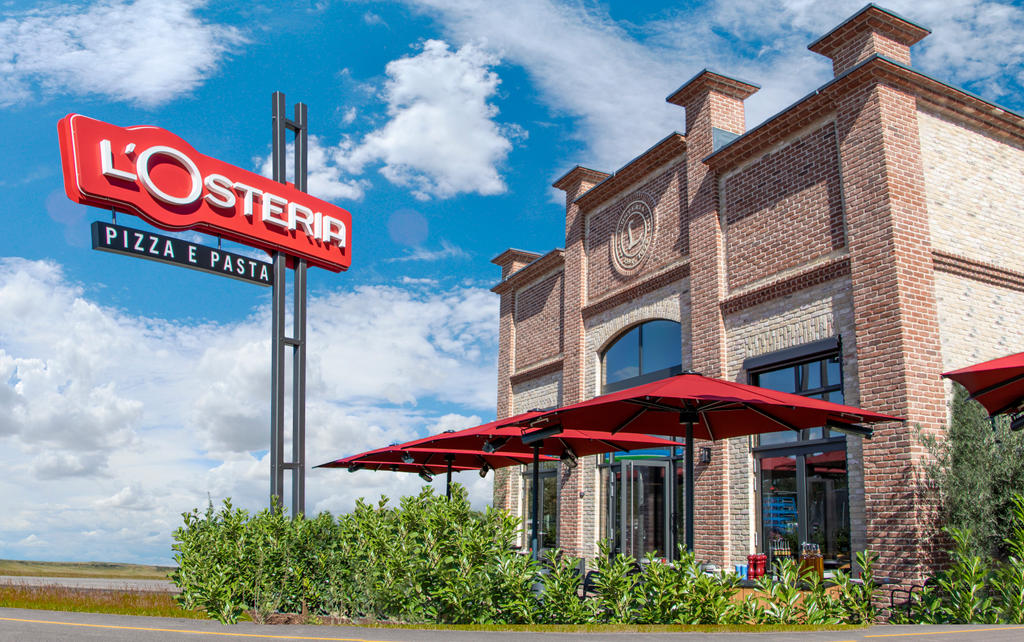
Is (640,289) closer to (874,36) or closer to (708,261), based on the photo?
(708,261)

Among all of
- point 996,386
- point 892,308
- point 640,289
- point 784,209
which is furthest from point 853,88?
point 640,289

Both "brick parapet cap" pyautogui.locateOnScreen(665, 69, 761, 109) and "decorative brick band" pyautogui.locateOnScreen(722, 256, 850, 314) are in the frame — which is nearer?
"decorative brick band" pyautogui.locateOnScreen(722, 256, 850, 314)

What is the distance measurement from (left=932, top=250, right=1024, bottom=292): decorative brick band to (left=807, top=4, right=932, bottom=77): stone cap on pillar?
10.2 feet

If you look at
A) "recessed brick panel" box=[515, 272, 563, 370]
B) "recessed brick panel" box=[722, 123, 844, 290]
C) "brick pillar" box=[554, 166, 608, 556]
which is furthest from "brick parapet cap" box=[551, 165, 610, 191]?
"recessed brick panel" box=[722, 123, 844, 290]

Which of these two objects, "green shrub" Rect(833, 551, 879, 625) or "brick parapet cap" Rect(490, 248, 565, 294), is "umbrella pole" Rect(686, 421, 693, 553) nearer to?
"green shrub" Rect(833, 551, 879, 625)

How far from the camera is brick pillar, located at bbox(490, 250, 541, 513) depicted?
2208 centimetres

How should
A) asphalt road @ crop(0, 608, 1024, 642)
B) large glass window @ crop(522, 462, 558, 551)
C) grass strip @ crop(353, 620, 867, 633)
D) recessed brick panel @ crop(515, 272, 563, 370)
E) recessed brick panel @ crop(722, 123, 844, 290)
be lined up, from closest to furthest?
asphalt road @ crop(0, 608, 1024, 642) → grass strip @ crop(353, 620, 867, 633) → recessed brick panel @ crop(722, 123, 844, 290) → large glass window @ crop(522, 462, 558, 551) → recessed brick panel @ crop(515, 272, 563, 370)

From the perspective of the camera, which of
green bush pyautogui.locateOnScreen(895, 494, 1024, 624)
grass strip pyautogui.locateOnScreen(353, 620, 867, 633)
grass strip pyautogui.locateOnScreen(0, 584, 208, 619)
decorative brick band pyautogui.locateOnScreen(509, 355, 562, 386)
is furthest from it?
decorative brick band pyautogui.locateOnScreen(509, 355, 562, 386)

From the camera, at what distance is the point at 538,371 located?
21.1 m

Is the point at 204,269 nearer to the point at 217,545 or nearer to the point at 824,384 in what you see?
the point at 217,545

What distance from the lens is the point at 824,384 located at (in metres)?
12.0

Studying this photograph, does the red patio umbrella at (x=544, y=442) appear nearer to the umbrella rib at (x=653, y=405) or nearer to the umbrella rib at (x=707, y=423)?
the umbrella rib at (x=707, y=423)

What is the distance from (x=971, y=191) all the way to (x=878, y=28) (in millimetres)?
2958

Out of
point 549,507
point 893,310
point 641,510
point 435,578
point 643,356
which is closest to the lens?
point 435,578
